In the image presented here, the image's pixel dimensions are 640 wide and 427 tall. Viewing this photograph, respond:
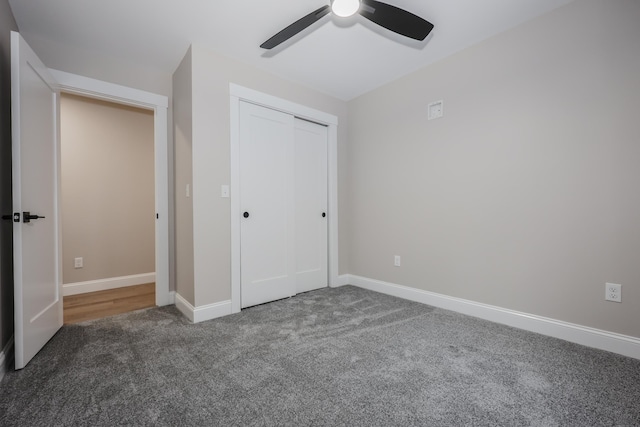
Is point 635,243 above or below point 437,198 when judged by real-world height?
below

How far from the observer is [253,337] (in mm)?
2072

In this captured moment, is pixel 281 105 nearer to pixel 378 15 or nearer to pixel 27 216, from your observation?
pixel 378 15

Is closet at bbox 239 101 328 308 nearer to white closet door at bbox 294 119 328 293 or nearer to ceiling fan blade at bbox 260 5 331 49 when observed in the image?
white closet door at bbox 294 119 328 293

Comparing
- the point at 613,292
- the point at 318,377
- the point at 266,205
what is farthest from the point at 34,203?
the point at 613,292

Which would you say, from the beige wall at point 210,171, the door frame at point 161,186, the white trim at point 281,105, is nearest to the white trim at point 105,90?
the door frame at point 161,186

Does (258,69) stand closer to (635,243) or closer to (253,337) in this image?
(253,337)

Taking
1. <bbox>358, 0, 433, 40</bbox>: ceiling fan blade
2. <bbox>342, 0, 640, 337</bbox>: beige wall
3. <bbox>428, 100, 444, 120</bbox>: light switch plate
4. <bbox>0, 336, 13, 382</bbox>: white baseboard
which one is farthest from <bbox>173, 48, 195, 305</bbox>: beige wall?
<bbox>428, 100, 444, 120</bbox>: light switch plate

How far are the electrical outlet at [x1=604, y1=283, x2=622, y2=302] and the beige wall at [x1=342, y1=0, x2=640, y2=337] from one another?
0.10 ft

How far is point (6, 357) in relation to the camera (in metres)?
1.66

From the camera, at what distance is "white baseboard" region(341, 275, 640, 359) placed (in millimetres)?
1795

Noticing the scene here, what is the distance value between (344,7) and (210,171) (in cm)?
163

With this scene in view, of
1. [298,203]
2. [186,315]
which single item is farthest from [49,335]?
[298,203]

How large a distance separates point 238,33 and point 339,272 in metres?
2.72

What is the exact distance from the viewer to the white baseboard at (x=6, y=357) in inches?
62.4
